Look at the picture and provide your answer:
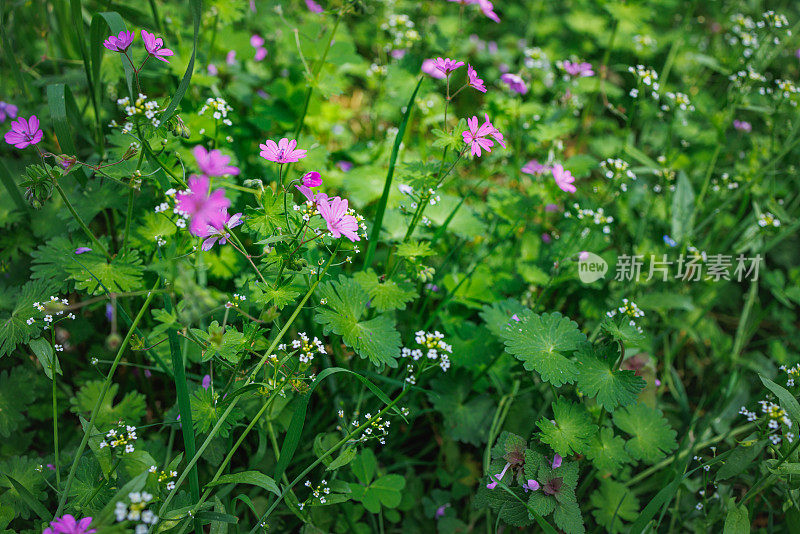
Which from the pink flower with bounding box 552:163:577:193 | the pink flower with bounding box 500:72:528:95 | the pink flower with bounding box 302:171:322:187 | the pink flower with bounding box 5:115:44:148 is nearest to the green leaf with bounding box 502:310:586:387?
the pink flower with bounding box 552:163:577:193

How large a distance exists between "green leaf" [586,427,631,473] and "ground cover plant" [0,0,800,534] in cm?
1

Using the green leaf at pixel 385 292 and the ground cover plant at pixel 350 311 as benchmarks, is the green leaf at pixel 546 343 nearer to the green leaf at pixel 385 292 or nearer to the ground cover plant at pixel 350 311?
the ground cover plant at pixel 350 311

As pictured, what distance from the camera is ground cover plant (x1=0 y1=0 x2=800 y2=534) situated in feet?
6.30

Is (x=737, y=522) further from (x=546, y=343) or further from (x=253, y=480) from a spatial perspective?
(x=253, y=480)

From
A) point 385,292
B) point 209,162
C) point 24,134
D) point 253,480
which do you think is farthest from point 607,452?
point 24,134

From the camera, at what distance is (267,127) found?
3.12 meters

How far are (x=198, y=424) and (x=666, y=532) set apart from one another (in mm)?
2158

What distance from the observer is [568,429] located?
2.15 meters

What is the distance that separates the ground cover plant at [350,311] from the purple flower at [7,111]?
0.05ft

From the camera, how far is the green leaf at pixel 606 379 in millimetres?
2098

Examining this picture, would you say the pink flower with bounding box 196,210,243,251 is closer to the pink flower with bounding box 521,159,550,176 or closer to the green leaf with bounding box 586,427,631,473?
the green leaf with bounding box 586,427,631,473

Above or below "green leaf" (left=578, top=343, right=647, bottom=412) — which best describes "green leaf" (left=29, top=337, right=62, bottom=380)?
below

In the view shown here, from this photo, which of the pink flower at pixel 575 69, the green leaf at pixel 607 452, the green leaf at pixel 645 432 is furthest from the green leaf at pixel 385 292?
the pink flower at pixel 575 69

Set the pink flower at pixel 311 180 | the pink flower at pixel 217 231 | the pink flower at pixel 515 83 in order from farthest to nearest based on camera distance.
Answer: the pink flower at pixel 515 83, the pink flower at pixel 311 180, the pink flower at pixel 217 231
